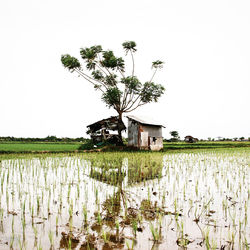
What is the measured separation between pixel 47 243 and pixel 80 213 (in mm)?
1145

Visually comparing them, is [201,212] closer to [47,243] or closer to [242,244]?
[242,244]

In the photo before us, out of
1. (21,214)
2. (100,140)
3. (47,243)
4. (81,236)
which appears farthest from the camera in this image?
(100,140)

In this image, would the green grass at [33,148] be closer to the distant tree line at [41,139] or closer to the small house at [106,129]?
the small house at [106,129]

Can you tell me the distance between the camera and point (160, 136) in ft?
88.8

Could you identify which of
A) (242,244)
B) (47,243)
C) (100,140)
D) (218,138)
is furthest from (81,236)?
(218,138)

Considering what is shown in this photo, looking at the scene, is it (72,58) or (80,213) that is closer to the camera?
(80,213)

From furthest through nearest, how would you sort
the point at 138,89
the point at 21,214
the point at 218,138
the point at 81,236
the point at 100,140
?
1. the point at 218,138
2. the point at 138,89
3. the point at 100,140
4. the point at 21,214
5. the point at 81,236

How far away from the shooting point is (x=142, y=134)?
23500mm

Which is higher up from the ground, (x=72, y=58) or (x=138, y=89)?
(x=72, y=58)

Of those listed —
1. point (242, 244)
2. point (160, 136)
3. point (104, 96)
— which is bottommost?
point (242, 244)

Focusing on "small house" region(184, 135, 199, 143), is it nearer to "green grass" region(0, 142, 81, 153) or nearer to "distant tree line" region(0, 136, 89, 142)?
"distant tree line" region(0, 136, 89, 142)

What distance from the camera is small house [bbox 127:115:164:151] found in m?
23.3

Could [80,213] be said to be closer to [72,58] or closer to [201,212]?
[201,212]

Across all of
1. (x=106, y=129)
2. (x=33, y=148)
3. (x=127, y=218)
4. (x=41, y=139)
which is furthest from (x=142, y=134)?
(x=41, y=139)
